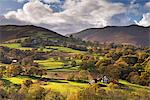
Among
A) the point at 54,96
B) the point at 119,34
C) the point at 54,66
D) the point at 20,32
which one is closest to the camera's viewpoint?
the point at 54,96

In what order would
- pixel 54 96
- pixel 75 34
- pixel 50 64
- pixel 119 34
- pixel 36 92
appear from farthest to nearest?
1. pixel 119 34
2. pixel 75 34
3. pixel 50 64
4. pixel 36 92
5. pixel 54 96

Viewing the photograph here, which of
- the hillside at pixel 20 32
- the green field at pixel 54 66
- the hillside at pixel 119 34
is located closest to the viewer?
the green field at pixel 54 66

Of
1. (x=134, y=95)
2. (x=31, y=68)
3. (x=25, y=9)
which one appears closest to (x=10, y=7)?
(x=25, y=9)

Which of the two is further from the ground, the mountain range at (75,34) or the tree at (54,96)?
the mountain range at (75,34)

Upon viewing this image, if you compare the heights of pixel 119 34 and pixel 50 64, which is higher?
pixel 119 34

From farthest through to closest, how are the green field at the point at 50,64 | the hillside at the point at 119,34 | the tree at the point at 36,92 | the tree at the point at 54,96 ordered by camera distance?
the hillside at the point at 119,34
the green field at the point at 50,64
the tree at the point at 36,92
the tree at the point at 54,96

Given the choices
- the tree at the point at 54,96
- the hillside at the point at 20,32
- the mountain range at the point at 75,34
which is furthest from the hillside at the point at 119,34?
the tree at the point at 54,96

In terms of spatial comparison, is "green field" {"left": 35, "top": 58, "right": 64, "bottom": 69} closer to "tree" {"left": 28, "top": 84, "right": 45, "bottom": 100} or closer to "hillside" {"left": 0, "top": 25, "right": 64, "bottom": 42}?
"tree" {"left": 28, "top": 84, "right": 45, "bottom": 100}

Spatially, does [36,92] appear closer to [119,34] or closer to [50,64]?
[50,64]

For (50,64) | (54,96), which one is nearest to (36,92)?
(54,96)

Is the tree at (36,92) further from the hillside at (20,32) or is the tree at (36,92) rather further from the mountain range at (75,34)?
the hillside at (20,32)

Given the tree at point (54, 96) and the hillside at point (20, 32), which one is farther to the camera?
the hillside at point (20, 32)

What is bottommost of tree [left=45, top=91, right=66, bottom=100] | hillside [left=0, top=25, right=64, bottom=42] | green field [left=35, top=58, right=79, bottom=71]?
tree [left=45, top=91, right=66, bottom=100]

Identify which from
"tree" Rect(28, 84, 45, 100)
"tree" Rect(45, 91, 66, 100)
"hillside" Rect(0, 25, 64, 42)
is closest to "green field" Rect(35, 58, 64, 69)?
"tree" Rect(28, 84, 45, 100)
